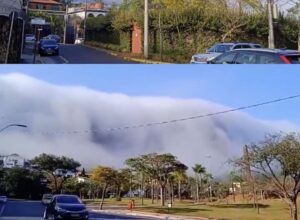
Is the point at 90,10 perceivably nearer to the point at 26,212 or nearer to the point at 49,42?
the point at 49,42

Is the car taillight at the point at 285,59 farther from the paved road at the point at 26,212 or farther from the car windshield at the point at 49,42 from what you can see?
the car windshield at the point at 49,42

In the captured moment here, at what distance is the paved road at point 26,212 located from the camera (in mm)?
4770

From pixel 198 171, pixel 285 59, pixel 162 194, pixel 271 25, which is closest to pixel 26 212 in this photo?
pixel 162 194

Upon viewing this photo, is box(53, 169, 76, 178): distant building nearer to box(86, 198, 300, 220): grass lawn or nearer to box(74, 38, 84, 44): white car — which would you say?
box(86, 198, 300, 220): grass lawn

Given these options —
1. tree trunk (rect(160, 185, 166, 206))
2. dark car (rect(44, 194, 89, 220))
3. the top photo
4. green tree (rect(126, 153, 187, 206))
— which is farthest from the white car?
tree trunk (rect(160, 185, 166, 206))

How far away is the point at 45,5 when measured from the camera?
561 centimetres

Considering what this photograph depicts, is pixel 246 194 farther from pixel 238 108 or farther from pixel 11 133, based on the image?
pixel 11 133

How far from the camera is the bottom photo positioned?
Answer: 4.80 meters

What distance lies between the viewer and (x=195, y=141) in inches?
190

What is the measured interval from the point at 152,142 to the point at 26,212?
101 centimetres

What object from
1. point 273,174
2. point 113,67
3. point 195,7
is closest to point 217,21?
point 195,7

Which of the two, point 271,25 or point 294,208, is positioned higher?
point 271,25

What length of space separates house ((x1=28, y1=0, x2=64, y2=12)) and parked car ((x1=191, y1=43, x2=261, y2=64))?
125 cm

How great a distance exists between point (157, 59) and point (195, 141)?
74 cm
